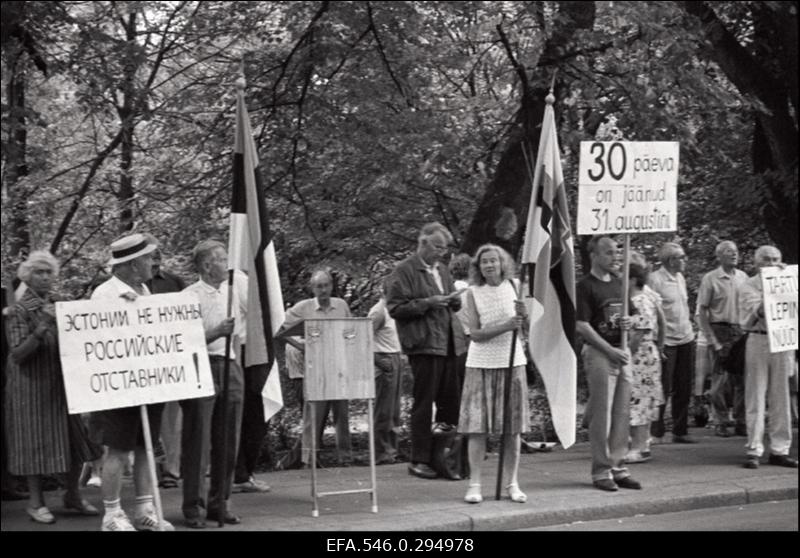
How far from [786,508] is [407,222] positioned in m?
7.57

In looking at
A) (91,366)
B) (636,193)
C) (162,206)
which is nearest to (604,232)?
(636,193)

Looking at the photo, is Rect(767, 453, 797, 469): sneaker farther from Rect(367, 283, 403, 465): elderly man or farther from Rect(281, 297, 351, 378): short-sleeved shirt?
Rect(281, 297, 351, 378): short-sleeved shirt

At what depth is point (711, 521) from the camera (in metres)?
9.94

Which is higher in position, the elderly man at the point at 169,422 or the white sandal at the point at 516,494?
the elderly man at the point at 169,422

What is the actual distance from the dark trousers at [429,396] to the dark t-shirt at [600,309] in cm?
133

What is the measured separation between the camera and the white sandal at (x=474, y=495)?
10.0m

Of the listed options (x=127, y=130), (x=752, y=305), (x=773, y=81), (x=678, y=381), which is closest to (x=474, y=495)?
(x=752, y=305)

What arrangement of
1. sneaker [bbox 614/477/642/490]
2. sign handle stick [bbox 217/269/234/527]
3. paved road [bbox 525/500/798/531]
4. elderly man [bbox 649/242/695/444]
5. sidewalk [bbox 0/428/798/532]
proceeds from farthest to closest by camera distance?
elderly man [bbox 649/242/695/444] → sneaker [bbox 614/477/642/490] → paved road [bbox 525/500/798/531] → sidewalk [bbox 0/428/798/532] → sign handle stick [bbox 217/269/234/527]

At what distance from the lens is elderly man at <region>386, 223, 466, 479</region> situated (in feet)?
36.7

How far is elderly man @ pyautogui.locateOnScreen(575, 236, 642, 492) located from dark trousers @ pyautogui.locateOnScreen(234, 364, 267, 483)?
2.80 meters

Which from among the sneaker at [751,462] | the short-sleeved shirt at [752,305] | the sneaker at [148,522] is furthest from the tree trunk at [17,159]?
the sneaker at [751,462]

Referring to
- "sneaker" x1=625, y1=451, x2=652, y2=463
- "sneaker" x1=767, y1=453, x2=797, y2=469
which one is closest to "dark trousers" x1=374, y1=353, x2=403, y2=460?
"sneaker" x1=625, y1=451, x2=652, y2=463

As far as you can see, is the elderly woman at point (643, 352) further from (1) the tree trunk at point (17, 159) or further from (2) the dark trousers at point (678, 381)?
(1) the tree trunk at point (17, 159)

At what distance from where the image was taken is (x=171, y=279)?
435 inches
